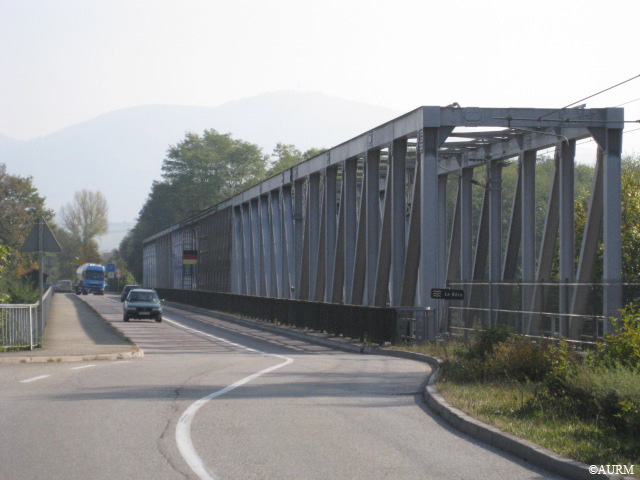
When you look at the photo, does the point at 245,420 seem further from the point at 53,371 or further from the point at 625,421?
the point at 53,371

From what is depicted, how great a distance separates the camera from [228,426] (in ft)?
36.8

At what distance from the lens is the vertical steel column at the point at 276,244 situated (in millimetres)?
52188

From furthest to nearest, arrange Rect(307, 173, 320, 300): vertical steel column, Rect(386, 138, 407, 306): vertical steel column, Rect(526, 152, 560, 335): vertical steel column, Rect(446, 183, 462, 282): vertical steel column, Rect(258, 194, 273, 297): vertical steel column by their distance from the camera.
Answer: Rect(258, 194, 273, 297): vertical steel column, Rect(307, 173, 320, 300): vertical steel column, Rect(446, 183, 462, 282): vertical steel column, Rect(386, 138, 407, 306): vertical steel column, Rect(526, 152, 560, 335): vertical steel column

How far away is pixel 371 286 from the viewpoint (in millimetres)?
37125

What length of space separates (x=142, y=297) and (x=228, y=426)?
3844 centimetres

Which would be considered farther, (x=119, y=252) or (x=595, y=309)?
(x=119, y=252)

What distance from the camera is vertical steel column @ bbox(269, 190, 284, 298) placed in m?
52.2

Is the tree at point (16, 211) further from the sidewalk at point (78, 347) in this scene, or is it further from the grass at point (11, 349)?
the grass at point (11, 349)

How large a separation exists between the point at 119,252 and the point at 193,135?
51997 mm

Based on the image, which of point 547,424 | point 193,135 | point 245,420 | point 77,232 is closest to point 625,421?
point 547,424

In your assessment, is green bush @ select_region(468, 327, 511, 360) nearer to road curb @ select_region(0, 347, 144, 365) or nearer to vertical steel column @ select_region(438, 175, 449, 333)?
road curb @ select_region(0, 347, 144, 365)

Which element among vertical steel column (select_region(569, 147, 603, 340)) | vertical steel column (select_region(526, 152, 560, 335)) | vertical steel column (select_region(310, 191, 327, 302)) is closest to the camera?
vertical steel column (select_region(569, 147, 603, 340))

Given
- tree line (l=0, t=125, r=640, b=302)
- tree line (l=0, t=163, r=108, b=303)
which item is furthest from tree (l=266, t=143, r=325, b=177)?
tree line (l=0, t=163, r=108, b=303)

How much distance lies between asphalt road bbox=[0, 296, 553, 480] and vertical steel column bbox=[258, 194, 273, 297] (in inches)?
1313
